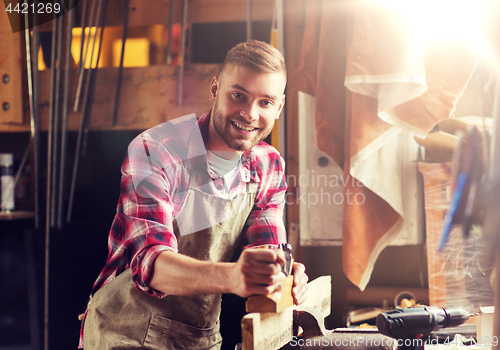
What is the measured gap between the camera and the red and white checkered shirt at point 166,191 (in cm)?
89

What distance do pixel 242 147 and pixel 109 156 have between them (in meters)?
1.18

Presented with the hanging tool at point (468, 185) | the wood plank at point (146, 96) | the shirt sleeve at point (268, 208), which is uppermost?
the wood plank at point (146, 96)

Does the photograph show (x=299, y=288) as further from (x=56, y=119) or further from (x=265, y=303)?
(x=56, y=119)

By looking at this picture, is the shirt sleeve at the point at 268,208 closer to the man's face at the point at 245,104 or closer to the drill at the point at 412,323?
the man's face at the point at 245,104

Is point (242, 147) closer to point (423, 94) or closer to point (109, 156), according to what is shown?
point (423, 94)

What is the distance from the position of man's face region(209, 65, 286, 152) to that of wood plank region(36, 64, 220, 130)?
67 centimetres

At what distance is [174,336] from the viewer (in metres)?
1.04

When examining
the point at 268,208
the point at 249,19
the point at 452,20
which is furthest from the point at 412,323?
the point at 249,19

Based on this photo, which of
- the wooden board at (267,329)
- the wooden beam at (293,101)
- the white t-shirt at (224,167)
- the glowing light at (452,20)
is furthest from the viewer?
the wooden beam at (293,101)

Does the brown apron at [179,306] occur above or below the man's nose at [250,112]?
below

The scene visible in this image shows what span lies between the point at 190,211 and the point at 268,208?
254mm

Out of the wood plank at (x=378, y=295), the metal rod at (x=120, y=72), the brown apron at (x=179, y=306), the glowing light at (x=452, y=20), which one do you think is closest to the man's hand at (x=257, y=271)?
the brown apron at (x=179, y=306)

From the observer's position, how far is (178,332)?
3.42ft

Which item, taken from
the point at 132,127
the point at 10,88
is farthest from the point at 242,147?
the point at 10,88
